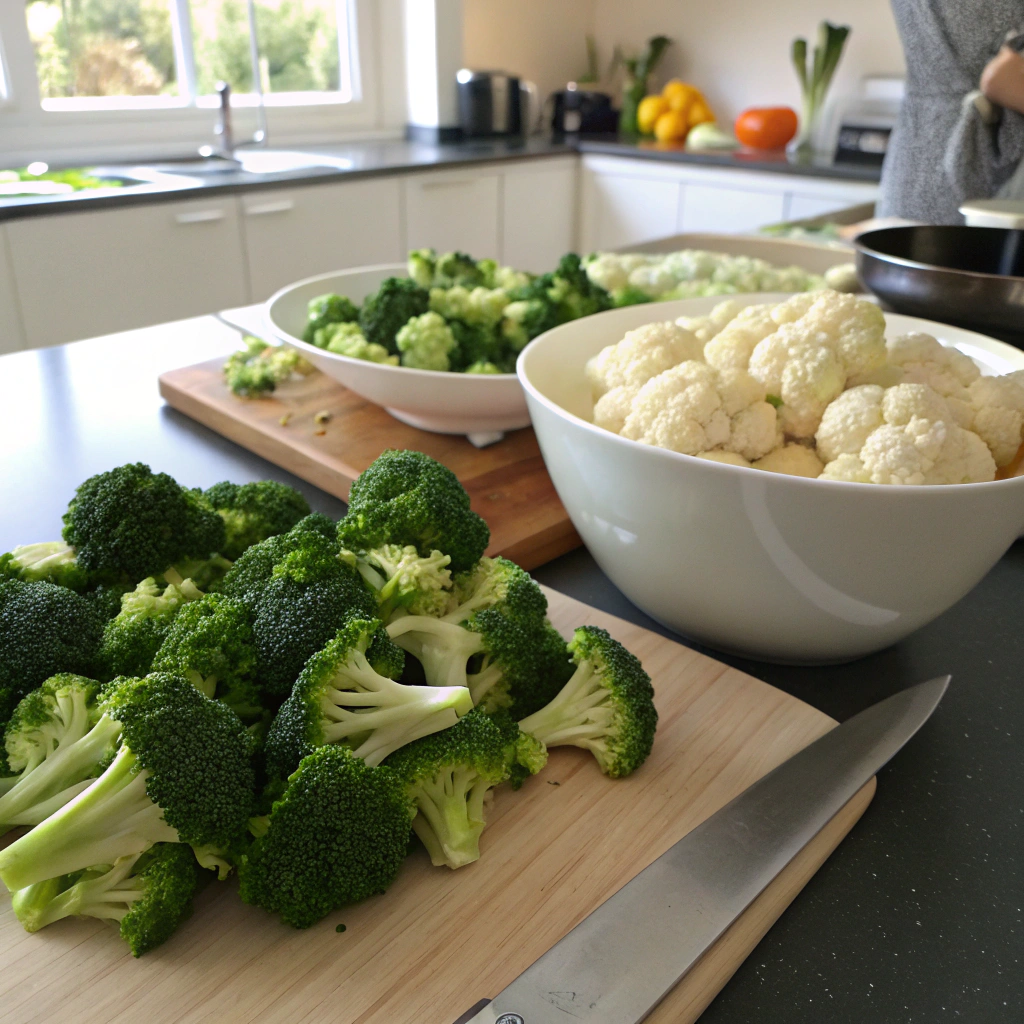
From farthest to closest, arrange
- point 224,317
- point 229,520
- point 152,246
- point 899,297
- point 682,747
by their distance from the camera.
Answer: point 152,246, point 224,317, point 899,297, point 229,520, point 682,747

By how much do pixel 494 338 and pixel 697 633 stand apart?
0.56 metres

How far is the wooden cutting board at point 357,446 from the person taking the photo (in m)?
0.89

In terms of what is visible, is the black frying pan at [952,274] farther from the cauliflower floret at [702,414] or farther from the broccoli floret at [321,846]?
the broccoli floret at [321,846]

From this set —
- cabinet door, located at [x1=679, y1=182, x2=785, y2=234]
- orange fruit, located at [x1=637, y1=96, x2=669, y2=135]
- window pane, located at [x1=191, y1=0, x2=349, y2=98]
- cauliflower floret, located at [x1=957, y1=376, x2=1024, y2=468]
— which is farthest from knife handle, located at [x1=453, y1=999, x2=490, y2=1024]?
orange fruit, located at [x1=637, y1=96, x2=669, y2=135]

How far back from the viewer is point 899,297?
1034mm

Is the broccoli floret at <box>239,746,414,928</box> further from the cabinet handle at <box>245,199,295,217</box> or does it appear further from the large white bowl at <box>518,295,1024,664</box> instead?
the cabinet handle at <box>245,199,295,217</box>

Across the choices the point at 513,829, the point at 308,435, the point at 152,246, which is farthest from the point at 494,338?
the point at 152,246

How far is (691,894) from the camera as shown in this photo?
49 centimetres

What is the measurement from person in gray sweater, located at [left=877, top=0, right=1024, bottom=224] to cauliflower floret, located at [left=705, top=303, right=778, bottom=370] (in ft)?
4.31

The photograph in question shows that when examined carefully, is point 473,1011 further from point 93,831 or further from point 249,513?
point 249,513

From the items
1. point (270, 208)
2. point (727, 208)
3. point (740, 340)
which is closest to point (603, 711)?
point (740, 340)

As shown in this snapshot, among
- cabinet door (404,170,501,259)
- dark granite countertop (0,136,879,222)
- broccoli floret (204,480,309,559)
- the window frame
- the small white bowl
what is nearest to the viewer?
broccoli floret (204,480,309,559)

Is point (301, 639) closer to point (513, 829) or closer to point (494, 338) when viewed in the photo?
point (513, 829)

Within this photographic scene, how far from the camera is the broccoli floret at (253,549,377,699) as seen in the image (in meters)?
0.56
